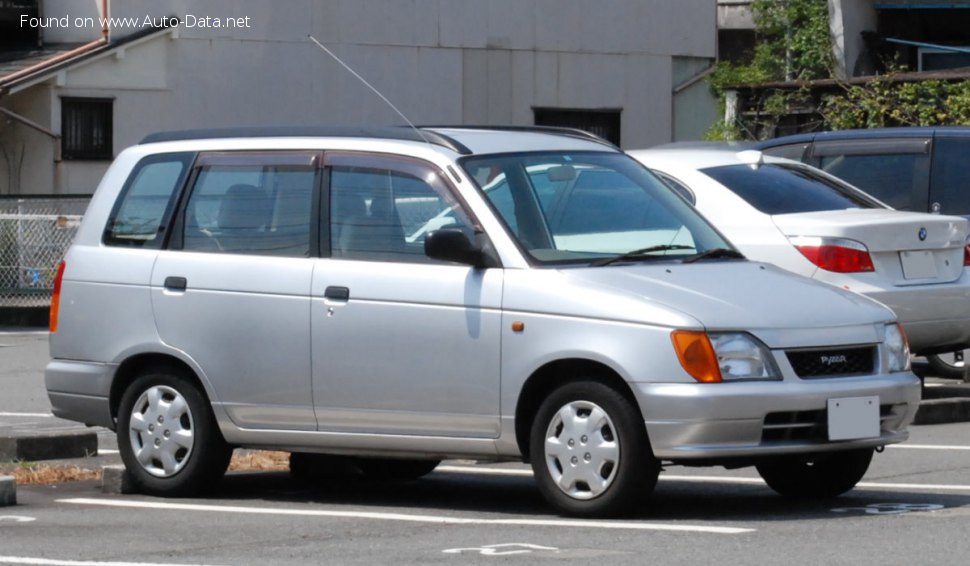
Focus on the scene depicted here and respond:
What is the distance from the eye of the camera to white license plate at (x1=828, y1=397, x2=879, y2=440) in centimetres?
804

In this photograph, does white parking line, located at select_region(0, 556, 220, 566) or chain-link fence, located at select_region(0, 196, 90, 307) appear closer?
white parking line, located at select_region(0, 556, 220, 566)

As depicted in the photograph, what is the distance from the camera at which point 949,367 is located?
14.4m

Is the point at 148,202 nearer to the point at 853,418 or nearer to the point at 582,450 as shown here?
the point at 582,450

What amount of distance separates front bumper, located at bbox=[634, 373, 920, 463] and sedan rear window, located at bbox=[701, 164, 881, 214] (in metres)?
4.10

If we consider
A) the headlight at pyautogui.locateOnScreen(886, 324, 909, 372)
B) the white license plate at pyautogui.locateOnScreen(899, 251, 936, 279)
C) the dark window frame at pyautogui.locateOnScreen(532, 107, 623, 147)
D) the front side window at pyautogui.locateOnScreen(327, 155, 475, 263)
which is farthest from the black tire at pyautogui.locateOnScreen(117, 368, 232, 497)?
the dark window frame at pyautogui.locateOnScreen(532, 107, 623, 147)

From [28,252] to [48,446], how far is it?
40.1ft

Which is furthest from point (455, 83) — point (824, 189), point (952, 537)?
point (952, 537)

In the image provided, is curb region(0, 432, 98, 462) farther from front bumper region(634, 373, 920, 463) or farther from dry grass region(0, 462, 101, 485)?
front bumper region(634, 373, 920, 463)

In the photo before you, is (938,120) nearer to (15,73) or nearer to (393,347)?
(15,73)

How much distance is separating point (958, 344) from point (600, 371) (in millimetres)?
4764

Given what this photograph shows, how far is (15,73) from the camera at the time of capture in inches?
1025

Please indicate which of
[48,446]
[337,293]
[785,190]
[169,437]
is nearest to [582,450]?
[337,293]

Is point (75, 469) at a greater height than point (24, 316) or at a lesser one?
lesser

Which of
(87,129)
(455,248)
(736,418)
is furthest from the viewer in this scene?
→ (87,129)
